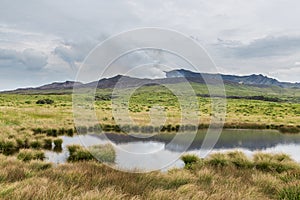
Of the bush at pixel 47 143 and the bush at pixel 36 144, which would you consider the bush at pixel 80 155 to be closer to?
the bush at pixel 47 143

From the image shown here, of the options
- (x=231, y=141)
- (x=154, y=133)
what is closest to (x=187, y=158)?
(x=231, y=141)

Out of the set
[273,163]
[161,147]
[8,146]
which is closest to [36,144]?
[8,146]

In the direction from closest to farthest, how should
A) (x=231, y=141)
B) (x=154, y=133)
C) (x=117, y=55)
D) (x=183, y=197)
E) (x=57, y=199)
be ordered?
(x=57, y=199), (x=183, y=197), (x=117, y=55), (x=231, y=141), (x=154, y=133)

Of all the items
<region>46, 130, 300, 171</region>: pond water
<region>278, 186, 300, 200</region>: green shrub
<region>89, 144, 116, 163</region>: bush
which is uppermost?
<region>278, 186, 300, 200</region>: green shrub

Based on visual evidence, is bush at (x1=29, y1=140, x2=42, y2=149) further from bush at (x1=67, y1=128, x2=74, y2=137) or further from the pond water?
bush at (x1=67, y1=128, x2=74, y2=137)

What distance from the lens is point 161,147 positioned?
1784cm

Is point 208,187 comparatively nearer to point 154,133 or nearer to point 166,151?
point 166,151

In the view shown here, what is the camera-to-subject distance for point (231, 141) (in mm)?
23109

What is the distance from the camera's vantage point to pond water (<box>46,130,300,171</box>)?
517 inches

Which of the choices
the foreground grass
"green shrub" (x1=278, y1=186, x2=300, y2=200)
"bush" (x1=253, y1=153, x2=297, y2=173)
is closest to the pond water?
"bush" (x1=253, y1=153, x2=297, y2=173)

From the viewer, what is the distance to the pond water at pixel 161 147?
13.1 meters

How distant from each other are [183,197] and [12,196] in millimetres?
2672

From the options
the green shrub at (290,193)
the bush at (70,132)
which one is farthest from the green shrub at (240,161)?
the bush at (70,132)

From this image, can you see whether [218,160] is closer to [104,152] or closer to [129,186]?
[104,152]
